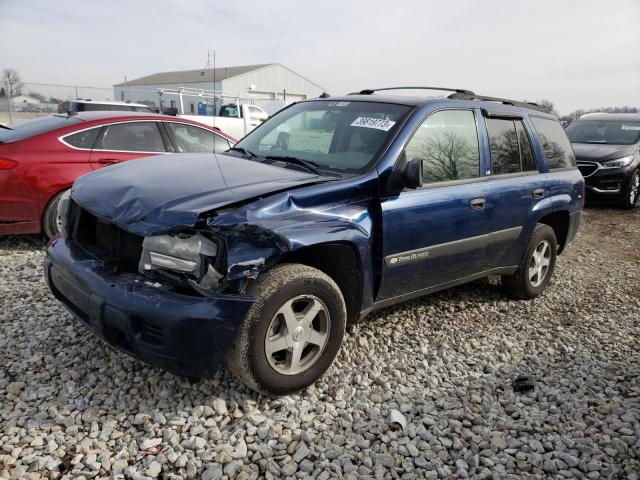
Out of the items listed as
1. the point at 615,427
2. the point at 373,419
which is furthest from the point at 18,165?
the point at 615,427

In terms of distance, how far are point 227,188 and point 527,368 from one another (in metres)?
2.44

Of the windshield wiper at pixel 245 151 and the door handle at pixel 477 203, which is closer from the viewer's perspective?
the door handle at pixel 477 203

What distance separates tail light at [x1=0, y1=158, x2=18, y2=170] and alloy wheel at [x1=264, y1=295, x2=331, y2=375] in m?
3.71

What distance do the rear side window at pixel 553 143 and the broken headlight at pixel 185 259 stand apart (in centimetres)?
351

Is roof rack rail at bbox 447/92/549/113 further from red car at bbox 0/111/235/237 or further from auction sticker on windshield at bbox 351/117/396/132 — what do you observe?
red car at bbox 0/111/235/237

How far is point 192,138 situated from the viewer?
21.4 feet

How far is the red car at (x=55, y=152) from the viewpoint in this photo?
16.7 ft

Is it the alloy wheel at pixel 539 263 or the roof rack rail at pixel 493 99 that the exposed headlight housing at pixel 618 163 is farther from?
the alloy wheel at pixel 539 263

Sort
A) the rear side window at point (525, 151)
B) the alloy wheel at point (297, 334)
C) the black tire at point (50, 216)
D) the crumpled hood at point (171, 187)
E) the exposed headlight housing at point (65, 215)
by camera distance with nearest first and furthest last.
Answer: the crumpled hood at point (171, 187), the alloy wheel at point (297, 334), the exposed headlight housing at point (65, 215), the rear side window at point (525, 151), the black tire at point (50, 216)

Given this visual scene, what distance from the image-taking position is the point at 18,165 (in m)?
5.06

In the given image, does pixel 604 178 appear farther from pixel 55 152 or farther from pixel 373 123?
pixel 55 152

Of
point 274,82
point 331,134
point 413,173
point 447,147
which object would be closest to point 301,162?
point 331,134

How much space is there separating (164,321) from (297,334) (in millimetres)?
776

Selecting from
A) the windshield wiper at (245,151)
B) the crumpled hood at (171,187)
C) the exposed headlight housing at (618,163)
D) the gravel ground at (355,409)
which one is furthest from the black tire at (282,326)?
the exposed headlight housing at (618,163)
